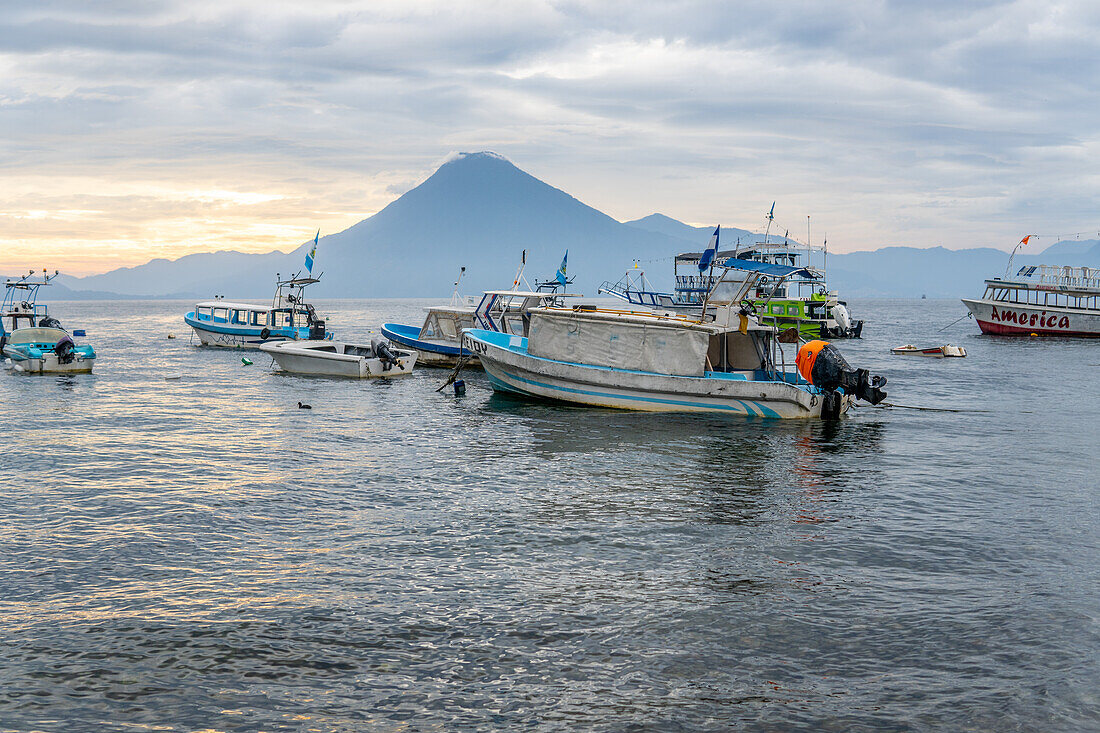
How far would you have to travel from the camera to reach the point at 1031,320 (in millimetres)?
81125

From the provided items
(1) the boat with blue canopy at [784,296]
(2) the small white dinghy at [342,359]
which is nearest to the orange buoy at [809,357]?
(2) the small white dinghy at [342,359]

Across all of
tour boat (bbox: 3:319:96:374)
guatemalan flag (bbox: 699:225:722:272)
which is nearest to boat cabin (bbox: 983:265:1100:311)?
guatemalan flag (bbox: 699:225:722:272)

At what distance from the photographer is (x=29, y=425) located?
87.9 ft

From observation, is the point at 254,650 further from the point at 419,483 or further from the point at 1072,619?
the point at 1072,619

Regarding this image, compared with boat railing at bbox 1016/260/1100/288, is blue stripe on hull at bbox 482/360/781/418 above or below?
below

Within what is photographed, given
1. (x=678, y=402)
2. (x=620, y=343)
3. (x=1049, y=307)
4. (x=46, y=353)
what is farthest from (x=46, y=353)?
(x=1049, y=307)

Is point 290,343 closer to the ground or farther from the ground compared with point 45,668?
farther from the ground

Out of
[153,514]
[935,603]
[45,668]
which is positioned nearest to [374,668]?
[45,668]

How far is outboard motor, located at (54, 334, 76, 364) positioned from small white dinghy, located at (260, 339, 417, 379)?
1037 cm

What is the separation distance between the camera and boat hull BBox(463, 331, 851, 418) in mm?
28016

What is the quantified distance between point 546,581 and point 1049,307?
85.3 metres

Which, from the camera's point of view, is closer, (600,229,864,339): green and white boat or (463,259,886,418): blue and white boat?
(463,259,886,418): blue and white boat

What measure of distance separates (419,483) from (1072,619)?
12.7 m

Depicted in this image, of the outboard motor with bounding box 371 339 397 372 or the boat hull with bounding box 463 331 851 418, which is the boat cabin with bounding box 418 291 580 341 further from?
the boat hull with bounding box 463 331 851 418
